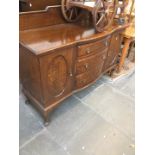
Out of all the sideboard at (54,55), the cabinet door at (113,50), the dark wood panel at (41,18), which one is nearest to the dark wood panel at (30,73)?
the sideboard at (54,55)

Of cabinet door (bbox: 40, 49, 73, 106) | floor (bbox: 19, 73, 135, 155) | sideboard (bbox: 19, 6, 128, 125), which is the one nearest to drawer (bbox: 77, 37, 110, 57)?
sideboard (bbox: 19, 6, 128, 125)

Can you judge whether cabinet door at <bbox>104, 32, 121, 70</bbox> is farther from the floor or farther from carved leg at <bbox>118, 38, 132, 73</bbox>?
the floor

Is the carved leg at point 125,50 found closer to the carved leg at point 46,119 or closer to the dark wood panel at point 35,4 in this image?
the dark wood panel at point 35,4

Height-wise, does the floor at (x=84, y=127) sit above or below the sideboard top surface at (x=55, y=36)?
below

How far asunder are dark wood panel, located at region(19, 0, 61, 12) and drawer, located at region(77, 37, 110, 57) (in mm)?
533

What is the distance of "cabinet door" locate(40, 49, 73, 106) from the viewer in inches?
47.8

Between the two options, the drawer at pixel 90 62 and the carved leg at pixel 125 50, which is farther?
the carved leg at pixel 125 50

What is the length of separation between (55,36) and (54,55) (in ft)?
0.79

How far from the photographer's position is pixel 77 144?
4.64ft

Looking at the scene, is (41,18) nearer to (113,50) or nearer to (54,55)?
(54,55)

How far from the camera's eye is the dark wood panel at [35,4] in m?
1.38

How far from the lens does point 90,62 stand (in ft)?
5.27
